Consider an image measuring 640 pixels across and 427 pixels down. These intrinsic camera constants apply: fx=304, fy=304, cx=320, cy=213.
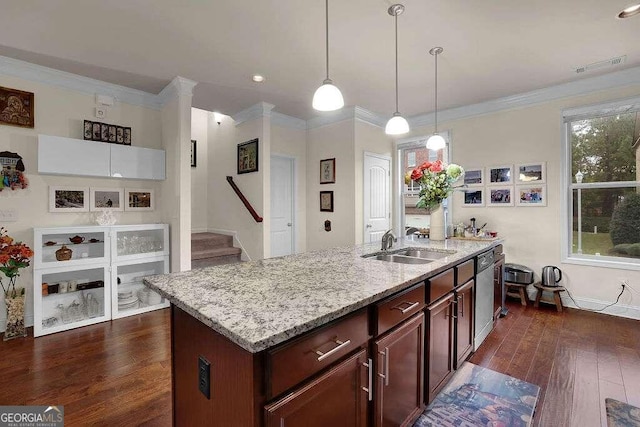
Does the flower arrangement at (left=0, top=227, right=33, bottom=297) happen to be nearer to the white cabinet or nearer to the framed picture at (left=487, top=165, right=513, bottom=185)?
the white cabinet

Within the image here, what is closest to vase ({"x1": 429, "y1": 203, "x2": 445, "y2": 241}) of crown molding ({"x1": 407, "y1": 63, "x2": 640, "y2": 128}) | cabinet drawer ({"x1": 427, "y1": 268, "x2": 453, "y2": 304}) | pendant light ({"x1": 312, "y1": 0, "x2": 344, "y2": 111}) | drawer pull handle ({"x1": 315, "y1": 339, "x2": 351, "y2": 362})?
cabinet drawer ({"x1": 427, "y1": 268, "x2": 453, "y2": 304})

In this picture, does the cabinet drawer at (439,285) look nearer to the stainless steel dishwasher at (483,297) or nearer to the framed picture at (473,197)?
the stainless steel dishwasher at (483,297)

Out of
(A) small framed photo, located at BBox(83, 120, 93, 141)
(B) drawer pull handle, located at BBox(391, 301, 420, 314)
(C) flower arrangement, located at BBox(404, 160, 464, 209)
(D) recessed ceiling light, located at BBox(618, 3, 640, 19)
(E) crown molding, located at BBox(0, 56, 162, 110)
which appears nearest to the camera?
(B) drawer pull handle, located at BBox(391, 301, 420, 314)

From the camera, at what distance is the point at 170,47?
2.77 meters

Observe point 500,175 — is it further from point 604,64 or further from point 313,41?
point 313,41

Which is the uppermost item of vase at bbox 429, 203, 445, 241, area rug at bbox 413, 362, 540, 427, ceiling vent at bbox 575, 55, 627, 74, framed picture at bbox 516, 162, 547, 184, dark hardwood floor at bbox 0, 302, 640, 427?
ceiling vent at bbox 575, 55, 627, 74

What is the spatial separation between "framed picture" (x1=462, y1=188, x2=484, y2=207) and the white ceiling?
4.56 feet

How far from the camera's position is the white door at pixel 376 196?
4734mm

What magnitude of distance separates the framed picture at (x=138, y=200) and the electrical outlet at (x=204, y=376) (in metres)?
Result: 3.30

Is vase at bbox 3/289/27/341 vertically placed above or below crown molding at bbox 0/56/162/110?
below

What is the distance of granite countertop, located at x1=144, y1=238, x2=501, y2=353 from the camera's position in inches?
36.5

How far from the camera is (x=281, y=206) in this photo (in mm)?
5082

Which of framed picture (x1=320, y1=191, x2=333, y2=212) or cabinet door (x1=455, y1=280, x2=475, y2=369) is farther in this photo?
framed picture (x1=320, y1=191, x2=333, y2=212)

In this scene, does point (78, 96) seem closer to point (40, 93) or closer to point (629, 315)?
point (40, 93)
